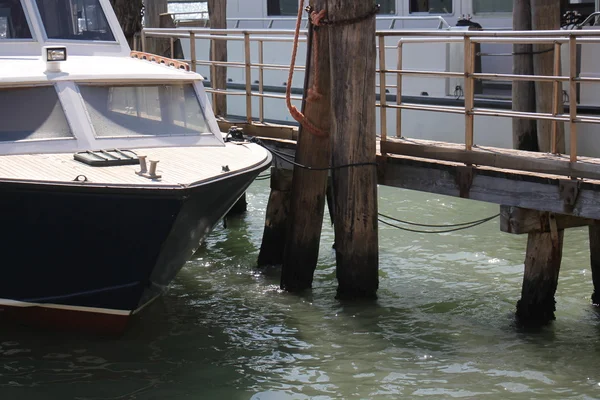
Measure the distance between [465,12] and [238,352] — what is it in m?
7.74

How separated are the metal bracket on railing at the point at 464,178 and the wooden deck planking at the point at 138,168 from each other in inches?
68.4

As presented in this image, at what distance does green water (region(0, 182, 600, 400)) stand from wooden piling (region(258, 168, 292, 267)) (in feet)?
1.05

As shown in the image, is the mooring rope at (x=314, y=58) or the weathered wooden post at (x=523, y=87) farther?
the weathered wooden post at (x=523, y=87)

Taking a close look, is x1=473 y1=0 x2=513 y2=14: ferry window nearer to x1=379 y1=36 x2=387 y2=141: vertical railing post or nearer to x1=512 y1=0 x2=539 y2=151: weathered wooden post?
x1=512 y1=0 x2=539 y2=151: weathered wooden post

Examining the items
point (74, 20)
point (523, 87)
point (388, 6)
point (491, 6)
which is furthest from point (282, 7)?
point (74, 20)

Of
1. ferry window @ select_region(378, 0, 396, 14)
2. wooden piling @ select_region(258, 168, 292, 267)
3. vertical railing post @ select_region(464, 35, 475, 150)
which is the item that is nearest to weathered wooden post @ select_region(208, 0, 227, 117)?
wooden piling @ select_region(258, 168, 292, 267)

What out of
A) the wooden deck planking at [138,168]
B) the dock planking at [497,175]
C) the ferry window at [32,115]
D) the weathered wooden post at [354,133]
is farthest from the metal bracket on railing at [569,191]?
Result: the ferry window at [32,115]

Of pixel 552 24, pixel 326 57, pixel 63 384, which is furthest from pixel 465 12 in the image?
pixel 63 384

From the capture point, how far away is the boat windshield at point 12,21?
9141mm

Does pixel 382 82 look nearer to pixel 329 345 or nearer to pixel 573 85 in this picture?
pixel 573 85

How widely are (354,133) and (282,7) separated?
862cm

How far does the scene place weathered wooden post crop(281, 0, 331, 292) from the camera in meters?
8.76

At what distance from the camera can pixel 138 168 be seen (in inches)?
292

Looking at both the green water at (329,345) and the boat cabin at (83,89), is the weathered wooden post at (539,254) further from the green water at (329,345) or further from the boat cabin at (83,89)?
the boat cabin at (83,89)
